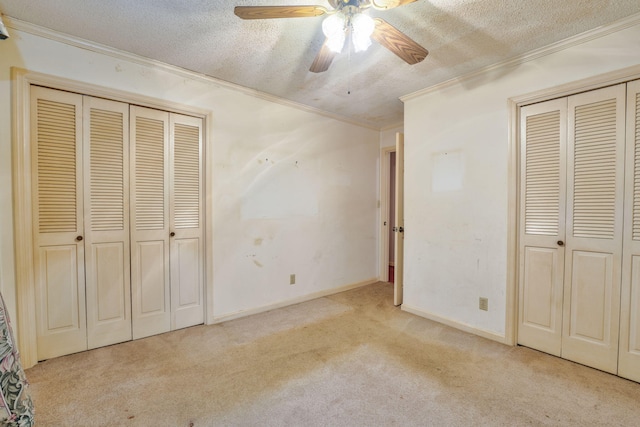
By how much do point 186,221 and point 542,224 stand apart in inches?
121

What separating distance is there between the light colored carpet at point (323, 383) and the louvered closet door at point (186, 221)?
0.22m

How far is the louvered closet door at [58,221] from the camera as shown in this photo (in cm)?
205

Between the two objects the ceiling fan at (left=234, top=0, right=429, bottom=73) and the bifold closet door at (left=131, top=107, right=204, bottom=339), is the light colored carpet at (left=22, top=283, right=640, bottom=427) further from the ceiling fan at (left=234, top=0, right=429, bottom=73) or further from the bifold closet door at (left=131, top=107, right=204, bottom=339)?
the ceiling fan at (left=234, top=0, right=429, bottom=73)

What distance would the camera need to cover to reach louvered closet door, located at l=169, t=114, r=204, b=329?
8.57ft

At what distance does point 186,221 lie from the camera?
268 cm

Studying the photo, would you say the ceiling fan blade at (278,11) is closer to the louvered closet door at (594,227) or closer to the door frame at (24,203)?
the door frame at (24,203)

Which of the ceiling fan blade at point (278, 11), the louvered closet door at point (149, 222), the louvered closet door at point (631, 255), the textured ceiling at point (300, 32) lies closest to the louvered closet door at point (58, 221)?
the louvered closet door at point (149, 222)

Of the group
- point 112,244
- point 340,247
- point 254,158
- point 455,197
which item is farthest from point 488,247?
point 112,244

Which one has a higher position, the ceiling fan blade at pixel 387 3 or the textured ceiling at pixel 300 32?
the textured ceiling at pixel 300 32

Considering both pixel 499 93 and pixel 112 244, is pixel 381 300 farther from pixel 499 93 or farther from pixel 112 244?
pixel 112 244

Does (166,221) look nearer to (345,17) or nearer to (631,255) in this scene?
(345,17)

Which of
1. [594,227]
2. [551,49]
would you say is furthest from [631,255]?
[551,49]

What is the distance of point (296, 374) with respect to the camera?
197cm

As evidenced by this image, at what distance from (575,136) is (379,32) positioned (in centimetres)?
171
